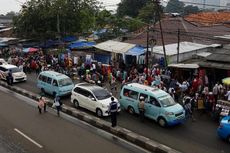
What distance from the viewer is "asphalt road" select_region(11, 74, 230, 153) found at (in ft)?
47.8

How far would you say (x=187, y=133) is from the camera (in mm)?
16375

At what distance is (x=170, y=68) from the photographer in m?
26.3

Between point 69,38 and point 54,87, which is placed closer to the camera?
point 54,87

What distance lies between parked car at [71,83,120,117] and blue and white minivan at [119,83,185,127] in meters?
1.08

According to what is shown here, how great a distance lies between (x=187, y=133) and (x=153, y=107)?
2417 millimetres

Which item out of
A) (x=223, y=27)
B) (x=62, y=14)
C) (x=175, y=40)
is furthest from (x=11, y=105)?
(x=223, y=27)

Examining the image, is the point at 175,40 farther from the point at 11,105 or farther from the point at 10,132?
the point at 10,132

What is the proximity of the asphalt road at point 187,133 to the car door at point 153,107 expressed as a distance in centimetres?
52

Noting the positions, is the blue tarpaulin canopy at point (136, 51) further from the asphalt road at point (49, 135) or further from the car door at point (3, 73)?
the car door at point (3, 73)

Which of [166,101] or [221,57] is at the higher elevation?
[221,57]

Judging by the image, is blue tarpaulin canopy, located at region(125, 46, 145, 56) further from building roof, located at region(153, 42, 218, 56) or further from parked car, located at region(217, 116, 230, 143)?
parked car, located at region(217, 116, 230, 143)

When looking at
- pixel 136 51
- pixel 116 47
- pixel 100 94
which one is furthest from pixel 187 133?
pixel 116 47

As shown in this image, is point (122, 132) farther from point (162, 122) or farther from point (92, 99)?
point (92, 99)

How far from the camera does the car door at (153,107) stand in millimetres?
17439
